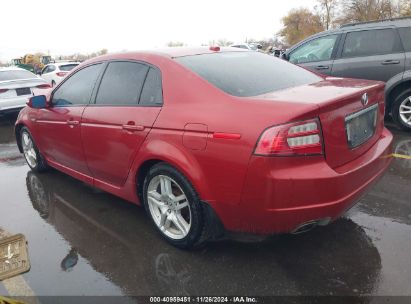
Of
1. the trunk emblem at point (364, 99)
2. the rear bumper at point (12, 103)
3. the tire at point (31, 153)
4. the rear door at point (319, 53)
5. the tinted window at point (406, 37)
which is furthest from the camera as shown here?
the rear bumper at point (12, 103)

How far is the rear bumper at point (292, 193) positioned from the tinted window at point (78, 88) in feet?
7.03

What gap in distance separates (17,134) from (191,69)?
12.0 feet

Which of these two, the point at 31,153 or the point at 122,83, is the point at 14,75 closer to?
the point at 31,153

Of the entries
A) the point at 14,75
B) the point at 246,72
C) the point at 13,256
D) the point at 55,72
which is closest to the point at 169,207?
the point at 246,72

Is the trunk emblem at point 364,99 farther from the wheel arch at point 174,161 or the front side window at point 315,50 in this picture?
the front side window at point 315,50

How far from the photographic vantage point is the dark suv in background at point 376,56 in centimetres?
614

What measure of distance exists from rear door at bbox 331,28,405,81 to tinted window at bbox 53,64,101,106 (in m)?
4.67

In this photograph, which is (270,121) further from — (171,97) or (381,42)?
(381,42)

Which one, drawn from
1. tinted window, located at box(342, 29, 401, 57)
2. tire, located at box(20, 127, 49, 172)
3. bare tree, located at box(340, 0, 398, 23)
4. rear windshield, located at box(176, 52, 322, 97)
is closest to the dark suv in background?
tinted window, located at box(342, 29, 401, 57)

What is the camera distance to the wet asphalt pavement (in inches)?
101

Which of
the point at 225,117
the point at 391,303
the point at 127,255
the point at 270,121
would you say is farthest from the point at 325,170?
the point at 127,255

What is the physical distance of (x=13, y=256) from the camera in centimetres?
315

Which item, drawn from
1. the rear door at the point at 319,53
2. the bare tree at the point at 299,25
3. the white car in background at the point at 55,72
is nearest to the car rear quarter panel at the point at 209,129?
the rear door at the point at 319,53

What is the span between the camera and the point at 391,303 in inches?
91.2
